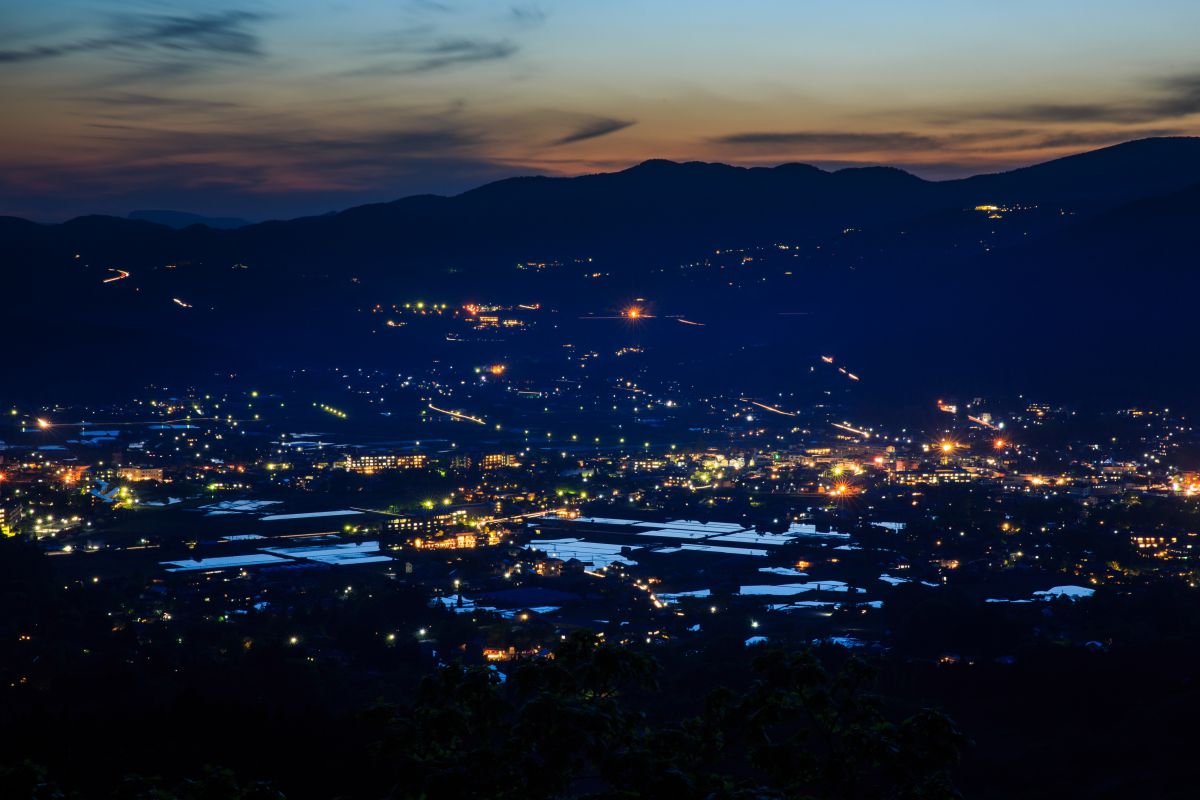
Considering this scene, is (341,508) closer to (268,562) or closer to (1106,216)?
(268,562)

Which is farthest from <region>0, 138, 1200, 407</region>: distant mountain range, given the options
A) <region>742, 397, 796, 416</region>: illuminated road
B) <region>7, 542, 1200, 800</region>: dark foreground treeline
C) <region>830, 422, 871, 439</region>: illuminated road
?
<region>7, 542, 1200, 800</region>: dark foreground treeline

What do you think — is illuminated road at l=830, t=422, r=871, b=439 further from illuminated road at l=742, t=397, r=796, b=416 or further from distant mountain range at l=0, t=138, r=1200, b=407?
distant mountain range at l=0, t=138, r=1200, b=407

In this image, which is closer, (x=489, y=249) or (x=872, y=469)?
(x=872, y=469)

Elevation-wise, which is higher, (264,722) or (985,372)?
(264,722)

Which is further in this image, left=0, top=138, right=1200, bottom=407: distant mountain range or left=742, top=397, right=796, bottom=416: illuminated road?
left=0, top=138, right=1200, bottom=407: distant mountain range

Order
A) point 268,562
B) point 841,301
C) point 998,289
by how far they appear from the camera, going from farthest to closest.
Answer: point 841,301
point 998,289
point 268,562

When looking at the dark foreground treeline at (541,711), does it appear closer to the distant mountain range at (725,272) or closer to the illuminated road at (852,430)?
the illuminated road at (852,430)

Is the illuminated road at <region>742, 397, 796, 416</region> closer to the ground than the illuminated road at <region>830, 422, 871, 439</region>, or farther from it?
farther from it

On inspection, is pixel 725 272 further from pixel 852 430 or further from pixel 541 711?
pixel 541 711

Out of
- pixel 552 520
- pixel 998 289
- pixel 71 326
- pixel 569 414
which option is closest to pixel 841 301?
pixel 998 289
